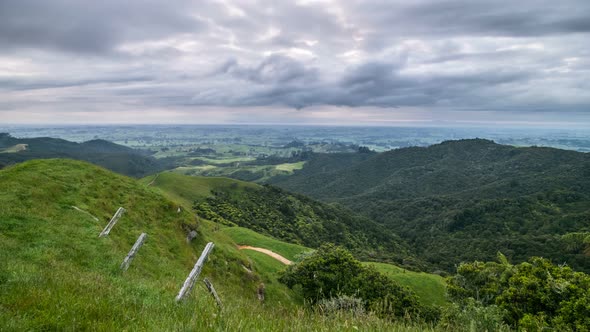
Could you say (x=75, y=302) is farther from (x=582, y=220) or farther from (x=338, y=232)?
(x=582, y=220)

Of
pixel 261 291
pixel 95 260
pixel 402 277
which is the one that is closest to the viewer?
pixel 95 260

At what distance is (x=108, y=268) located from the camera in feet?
39.7

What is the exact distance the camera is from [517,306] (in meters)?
24.2

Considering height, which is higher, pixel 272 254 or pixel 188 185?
pixel 272 254

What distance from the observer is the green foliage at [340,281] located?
29.9 meters

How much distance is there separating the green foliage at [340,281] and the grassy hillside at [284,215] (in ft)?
147

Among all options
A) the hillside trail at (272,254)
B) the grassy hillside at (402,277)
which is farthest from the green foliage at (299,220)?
the hillside trail at (272,254)

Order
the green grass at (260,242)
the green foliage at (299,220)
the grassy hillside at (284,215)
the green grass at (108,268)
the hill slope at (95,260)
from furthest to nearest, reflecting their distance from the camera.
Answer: the grassy hillside at (284,215)
the green foliage at (299,220)
the green grass at (260,242)
the hill slope at (95,260)
the green grass at (108,268)

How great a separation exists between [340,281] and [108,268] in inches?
916

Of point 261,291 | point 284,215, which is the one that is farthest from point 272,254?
point 284,215

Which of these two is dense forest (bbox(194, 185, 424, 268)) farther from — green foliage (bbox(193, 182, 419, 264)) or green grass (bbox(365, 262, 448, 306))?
green grass (bbox(365, 262, 448, 306))

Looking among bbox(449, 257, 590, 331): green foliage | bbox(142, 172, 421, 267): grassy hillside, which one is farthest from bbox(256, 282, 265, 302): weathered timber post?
bbox(142, 172, 421, 267): grassy hillside

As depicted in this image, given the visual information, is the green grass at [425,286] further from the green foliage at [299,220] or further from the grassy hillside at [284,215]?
the green foliage at [299,220]

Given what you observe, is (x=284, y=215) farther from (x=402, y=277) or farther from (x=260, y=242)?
(x=402, y=277)
